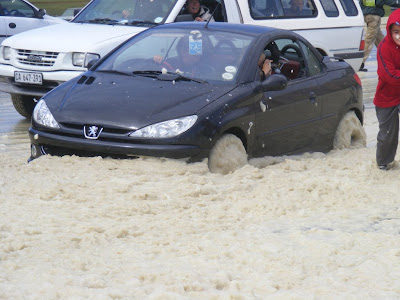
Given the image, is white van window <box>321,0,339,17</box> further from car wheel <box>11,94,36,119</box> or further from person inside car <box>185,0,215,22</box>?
car wheel <box>11,94,36,119</box>

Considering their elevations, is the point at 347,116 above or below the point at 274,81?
below

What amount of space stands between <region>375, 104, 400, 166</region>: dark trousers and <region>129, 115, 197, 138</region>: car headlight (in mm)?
1816

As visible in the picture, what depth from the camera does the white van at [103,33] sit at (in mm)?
11133

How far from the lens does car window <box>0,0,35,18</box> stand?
17859mm

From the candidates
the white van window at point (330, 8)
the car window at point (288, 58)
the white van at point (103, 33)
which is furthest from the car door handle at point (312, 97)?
the white van window at point (330, 8)

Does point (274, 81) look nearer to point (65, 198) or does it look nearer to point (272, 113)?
point (272, 113)

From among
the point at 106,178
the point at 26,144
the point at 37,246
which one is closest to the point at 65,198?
the point at 106,178

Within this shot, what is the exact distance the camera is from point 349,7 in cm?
1466

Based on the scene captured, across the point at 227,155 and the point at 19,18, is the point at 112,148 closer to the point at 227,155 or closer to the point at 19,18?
the point at 227,155

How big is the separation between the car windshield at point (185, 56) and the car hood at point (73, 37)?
83.0 inches

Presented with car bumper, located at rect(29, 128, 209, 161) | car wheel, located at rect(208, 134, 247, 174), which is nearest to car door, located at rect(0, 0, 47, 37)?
car bumper, located at rect(29, 128, 209, 161)

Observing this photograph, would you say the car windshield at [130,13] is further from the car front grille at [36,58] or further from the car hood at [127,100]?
the car hood at [127,100]

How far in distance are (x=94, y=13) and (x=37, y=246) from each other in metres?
7.58

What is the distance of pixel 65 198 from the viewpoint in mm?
6500
